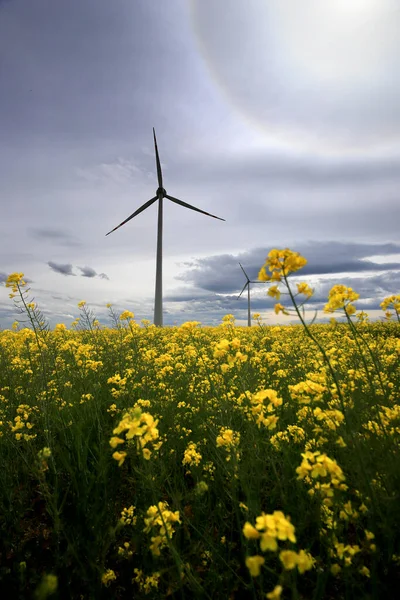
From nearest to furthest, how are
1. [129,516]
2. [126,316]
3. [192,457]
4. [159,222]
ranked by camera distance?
[129,516] → [192,457] → [126,316] → [159,222]

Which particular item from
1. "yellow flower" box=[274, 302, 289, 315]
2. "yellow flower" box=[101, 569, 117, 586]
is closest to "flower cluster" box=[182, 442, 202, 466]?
"yellow flower" box=[101, 569, 117, 586]

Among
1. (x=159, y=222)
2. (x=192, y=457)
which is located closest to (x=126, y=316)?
(x=192, y=457)

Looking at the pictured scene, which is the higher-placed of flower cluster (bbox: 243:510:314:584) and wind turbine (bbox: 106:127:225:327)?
wind turbine (bbox: 106:127:225:327)

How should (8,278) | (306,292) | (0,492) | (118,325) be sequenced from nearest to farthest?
(306,292)
(0,492)
(8,278)
(118,325)

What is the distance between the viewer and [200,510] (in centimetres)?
298

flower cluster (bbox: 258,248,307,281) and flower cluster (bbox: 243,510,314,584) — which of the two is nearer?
flower cluster (bbox: 243,510,314,584)

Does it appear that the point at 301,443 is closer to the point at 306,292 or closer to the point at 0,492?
the point at 306,292

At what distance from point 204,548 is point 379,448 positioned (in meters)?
1.71

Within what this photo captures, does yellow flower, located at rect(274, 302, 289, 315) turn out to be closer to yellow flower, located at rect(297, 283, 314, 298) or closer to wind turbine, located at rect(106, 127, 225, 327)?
yellow flower, located at rect(297, 283, 314, 298)

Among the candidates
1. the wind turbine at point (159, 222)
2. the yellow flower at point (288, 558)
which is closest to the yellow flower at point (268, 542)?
the yellow flower at point (288, 558)

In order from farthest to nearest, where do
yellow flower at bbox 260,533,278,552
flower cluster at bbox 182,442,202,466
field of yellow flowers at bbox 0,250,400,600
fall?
flower cluster at bbox 182,442,202,466 → field of yellow flowers at bbox 0,250,400,600 → yellow flower at bbox 260,533,278,552

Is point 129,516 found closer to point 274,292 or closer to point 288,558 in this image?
point 288,558

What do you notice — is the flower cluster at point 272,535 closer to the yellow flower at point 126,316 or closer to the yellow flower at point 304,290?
the yellow flower at point 304,290

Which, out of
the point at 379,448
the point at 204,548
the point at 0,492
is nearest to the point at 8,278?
the point at 0,492
